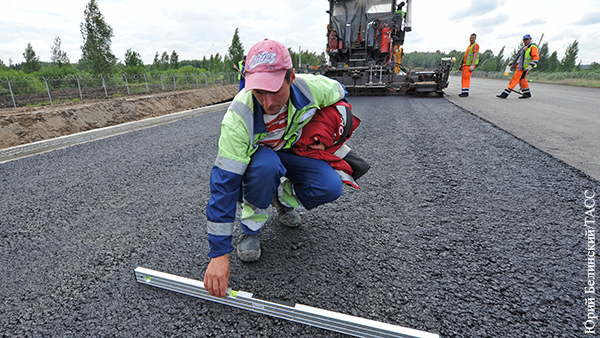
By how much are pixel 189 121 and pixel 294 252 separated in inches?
205

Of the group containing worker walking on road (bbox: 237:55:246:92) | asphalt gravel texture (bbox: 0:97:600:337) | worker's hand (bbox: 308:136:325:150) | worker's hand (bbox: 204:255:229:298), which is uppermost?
worker walking on road (bbox: 237:55:246:92)

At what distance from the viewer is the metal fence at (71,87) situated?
38.7 ft

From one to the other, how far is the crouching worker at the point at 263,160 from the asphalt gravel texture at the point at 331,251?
0.22 meters

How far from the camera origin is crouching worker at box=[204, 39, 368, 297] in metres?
1.32

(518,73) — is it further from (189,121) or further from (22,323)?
(22,323)

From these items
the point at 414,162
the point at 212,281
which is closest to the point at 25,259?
the point at 212,281

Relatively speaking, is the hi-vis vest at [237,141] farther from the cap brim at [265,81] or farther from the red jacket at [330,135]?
the cap brim at [265,81]

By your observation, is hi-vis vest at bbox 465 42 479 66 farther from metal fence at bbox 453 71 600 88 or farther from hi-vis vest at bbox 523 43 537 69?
metal fence at bbox 453 71 600 88

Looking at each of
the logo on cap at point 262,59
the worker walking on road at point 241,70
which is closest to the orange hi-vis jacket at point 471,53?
the worker walking on road at point 241,70

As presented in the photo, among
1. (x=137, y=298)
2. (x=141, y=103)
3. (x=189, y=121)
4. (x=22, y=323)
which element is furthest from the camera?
(x=141, y=103)

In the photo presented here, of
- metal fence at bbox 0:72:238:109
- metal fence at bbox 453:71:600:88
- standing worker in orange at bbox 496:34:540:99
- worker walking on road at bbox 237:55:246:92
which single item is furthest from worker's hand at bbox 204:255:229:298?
metal fence at bbox 453:71:600:88

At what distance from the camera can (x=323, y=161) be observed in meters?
1.88

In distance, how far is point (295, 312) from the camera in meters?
1.27

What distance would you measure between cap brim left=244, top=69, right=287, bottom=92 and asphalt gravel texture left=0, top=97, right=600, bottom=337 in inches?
40.9
